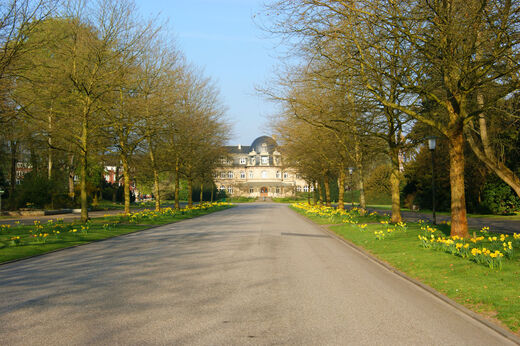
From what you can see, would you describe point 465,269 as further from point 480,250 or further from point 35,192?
point 35,192

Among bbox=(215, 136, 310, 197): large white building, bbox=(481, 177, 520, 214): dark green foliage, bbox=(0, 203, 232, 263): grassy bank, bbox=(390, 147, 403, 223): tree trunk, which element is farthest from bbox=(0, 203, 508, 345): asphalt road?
bbox=(215, 136, 310, 197): large white building

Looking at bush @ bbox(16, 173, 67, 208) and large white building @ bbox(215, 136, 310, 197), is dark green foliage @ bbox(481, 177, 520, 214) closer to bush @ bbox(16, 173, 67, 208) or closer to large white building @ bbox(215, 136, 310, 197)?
bush @ bbox(16, 173, 67, 208)

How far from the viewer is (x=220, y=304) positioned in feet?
20.8

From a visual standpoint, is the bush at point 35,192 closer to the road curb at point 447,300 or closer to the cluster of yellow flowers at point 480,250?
the road curb at point 447,300

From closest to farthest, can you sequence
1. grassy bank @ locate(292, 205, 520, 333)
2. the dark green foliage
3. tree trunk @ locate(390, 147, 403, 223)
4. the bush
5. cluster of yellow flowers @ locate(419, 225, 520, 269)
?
grassy bank @ locate(292, 205, 520, 333), cluster of yellow flowers @ locate(419, 225, 520, 269), tree trunk @ locate(390, 147, 403, 223), the dark green foliage, the bush

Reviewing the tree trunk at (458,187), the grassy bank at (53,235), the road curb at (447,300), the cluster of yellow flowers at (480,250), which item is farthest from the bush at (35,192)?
the tree trunk at (458,187)

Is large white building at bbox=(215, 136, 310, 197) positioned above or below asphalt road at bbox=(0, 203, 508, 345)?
above

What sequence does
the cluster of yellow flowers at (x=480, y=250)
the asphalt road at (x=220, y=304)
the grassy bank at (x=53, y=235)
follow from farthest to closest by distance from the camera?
the grassy bank at (x=53, y=235), the cluster of yellow flowers at (x=480, y=250), the asphalt road at (x=220, y=304)

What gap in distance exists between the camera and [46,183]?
35.8 m

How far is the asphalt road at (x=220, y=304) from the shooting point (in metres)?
4.94

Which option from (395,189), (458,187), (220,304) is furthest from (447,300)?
(395,189)

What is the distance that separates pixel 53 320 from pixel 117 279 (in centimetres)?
279

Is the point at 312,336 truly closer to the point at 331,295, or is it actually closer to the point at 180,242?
the point at 331,295

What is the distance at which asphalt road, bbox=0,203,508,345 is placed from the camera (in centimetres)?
494
